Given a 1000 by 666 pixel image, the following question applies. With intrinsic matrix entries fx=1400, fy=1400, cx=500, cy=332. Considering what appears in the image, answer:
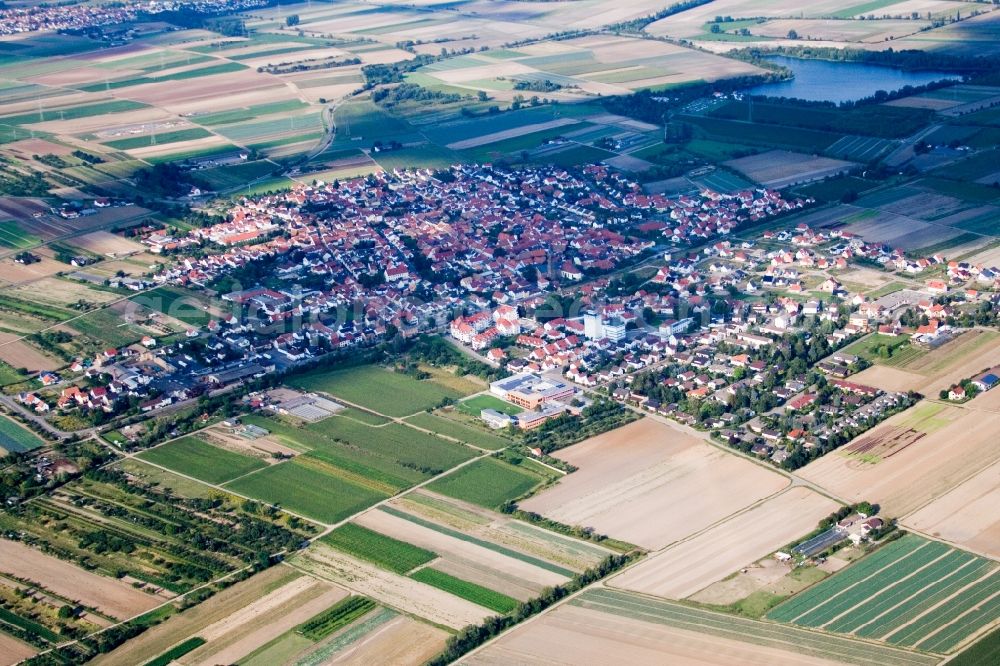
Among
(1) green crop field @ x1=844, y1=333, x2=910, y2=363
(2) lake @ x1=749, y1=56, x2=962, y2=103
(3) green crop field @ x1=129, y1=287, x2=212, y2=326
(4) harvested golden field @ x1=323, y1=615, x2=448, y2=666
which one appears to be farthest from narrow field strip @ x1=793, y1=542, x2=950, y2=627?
(2) lake @ x1=749, y1=56, x2=962, y2=103

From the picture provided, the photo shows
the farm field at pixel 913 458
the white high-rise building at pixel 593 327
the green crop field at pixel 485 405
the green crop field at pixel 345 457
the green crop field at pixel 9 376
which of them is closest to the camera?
the farm field at pixel 913 458

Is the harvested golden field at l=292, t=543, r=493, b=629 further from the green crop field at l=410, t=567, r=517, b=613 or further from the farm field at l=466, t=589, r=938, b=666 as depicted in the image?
the farm field at l=466, t=589, r=938, b=666

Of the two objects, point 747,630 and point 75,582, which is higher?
point 75,582

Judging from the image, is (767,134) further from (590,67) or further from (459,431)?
(459,431)

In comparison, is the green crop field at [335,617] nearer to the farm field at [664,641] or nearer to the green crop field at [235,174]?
the farm field at [664,641]

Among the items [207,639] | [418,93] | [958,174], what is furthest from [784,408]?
[418,93]

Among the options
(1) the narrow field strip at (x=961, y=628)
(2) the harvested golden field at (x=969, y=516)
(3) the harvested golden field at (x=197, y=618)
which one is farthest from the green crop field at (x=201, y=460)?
(1) the narrow field strip at (x=961, y=628)

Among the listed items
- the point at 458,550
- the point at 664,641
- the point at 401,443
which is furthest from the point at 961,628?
the point at 401,443
